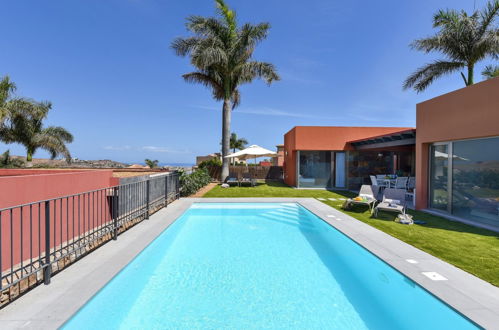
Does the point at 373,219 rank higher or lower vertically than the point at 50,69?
lower

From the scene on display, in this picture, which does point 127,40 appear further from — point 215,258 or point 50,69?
point 215,258

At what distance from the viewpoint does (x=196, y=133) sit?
3516 cm

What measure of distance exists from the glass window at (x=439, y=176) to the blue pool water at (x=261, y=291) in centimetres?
496

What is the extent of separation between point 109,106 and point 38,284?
32753 mm

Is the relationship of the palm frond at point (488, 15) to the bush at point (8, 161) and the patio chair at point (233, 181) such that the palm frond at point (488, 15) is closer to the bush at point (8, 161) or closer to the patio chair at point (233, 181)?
the patio chair at point (233, 181)

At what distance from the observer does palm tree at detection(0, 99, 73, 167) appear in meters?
15.3

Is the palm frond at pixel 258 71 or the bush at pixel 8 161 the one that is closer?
the palm frond at pixel 258 71

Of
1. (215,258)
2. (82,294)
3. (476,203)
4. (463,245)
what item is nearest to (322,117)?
(476,203)

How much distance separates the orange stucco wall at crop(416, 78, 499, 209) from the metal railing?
31.4ft

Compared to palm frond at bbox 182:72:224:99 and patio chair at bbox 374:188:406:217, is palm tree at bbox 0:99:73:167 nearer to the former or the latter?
palm frond at bbox 182:72:224:99

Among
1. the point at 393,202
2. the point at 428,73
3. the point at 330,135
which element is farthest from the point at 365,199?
the point at 428,73

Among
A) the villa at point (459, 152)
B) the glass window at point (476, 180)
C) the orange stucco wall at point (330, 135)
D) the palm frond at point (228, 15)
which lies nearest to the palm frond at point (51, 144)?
the palm frond at point (228, 15)

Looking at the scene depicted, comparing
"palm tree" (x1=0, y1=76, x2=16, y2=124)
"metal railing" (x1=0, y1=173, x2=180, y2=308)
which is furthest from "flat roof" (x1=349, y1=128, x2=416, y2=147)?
"palm tree" (x1=0, y1=76, x2=16, y2=124)

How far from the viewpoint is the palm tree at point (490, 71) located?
1444 cm
